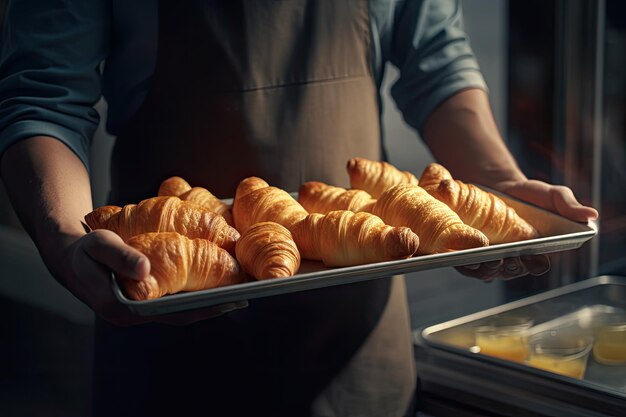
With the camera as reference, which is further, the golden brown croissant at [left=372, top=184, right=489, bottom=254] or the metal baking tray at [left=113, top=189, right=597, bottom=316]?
the golden brown croissant at [left=372, top=184, right=489, bottom=254]

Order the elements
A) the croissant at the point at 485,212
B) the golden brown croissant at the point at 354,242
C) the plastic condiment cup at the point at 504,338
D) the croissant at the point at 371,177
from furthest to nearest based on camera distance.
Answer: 1. the plastic condiment cup at the point at 504,338
2. the croissant at the point at 371,177
3. the croissant at the point at 485,212
4. the golden brown croissant at the point at 354,242

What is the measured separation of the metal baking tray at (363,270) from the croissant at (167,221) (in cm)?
10

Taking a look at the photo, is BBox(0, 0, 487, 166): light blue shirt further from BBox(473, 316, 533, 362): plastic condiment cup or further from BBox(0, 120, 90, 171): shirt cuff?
BBox(473, 316, 533, 362): plastic condiment cup

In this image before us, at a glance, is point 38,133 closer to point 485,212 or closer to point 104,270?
point 104,270

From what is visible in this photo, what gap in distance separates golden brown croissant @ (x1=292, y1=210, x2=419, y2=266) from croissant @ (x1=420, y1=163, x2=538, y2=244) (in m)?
0.13

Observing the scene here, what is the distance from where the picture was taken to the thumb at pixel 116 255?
2.28 feet

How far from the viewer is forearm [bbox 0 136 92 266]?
846 mm

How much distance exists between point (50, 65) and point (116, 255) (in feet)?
1.34

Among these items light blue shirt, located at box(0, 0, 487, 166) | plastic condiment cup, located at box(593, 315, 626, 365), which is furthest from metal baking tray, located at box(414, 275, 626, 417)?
light blue shirt, located at box(0, 0, 487, 166)

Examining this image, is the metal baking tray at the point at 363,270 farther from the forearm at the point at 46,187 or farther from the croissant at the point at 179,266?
the forearm at the point at 46,187

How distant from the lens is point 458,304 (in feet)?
7.66

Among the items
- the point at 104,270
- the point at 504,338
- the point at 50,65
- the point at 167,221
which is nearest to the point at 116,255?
the point at 104,270

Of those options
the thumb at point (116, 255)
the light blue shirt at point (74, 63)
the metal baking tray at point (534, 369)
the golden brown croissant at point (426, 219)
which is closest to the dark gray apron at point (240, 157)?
the light blue shirt at point (74, 63)

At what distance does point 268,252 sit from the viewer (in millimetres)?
755
